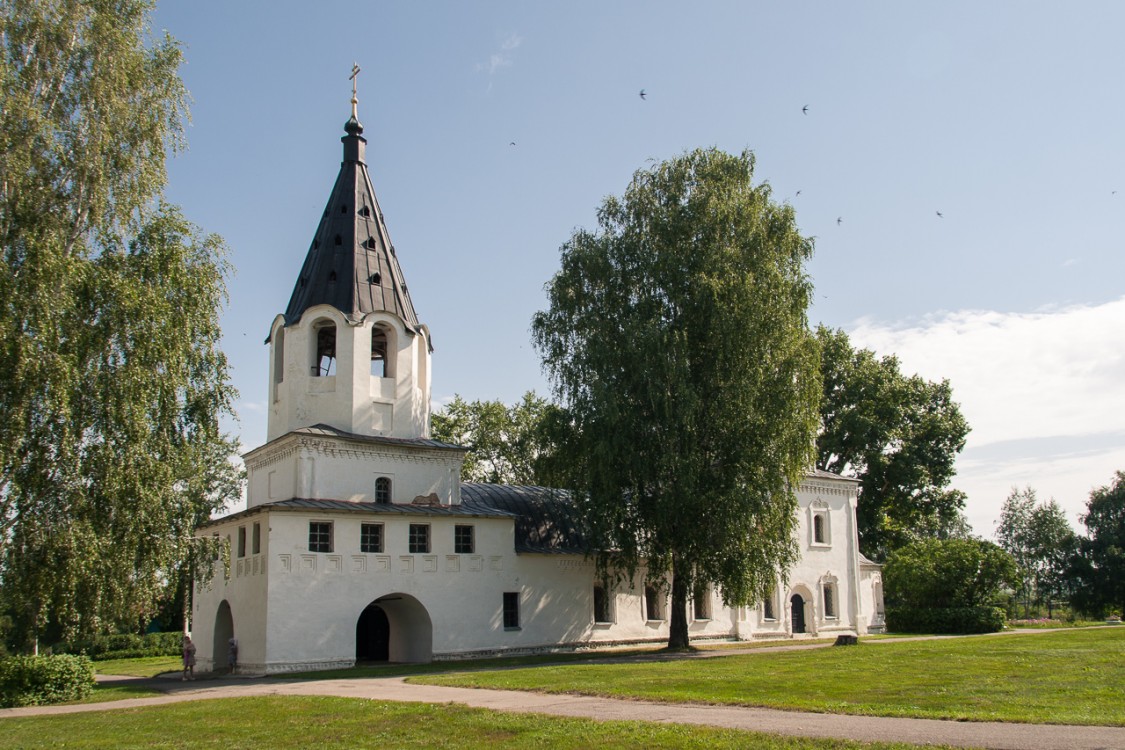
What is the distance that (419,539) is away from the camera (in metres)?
29.8

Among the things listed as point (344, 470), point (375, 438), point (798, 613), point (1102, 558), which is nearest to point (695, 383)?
point (375, 438)

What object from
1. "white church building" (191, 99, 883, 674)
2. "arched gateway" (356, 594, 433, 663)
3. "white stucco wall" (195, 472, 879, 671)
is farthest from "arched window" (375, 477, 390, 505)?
"arched gateway" (356, 594, 433, 663)

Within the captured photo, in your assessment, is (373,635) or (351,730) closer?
(351,730)

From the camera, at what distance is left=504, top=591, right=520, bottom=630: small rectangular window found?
104 ft

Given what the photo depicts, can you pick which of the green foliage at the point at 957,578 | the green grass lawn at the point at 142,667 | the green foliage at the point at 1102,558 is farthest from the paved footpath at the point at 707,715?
the green foliage at the point at 1102,558

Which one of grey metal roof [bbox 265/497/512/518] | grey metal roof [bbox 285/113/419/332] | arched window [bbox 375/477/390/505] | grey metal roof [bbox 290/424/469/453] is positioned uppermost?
grey metal roof [bbox 285/113/419/332]

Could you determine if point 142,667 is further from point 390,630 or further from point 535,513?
point 535,513

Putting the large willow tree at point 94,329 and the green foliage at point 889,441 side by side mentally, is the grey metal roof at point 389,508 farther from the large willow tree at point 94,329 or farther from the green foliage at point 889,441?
the green foliage at point 889,441

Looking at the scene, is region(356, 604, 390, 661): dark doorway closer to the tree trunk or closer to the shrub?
the tree trunk

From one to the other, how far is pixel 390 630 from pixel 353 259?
40.8 ft

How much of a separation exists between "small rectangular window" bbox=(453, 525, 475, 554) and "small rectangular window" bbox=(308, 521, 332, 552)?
14.3ft

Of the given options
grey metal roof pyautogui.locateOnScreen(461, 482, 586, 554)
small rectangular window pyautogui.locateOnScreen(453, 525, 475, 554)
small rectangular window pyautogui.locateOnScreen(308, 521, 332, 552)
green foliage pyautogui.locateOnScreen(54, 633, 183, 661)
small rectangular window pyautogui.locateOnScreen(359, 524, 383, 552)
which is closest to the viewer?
small rectangular window pyautogui.locateOnScreen(308, 521, 332, 552)

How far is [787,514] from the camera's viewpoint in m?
29.5

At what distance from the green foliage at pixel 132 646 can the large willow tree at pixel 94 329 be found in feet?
86.4
